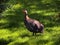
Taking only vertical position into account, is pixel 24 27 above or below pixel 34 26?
below

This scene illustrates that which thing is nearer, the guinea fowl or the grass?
the guinea fowl

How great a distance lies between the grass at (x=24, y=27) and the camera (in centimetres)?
982

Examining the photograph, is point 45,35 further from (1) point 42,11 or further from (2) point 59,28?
(1) point 42,11

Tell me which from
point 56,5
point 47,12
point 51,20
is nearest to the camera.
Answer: point 51,20

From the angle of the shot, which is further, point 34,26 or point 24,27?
point 24,27

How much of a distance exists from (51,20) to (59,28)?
3.44 ft

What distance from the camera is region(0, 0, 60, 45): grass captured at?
9.82 metres

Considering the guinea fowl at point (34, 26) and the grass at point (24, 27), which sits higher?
the guinea fowl at point (34, 26)

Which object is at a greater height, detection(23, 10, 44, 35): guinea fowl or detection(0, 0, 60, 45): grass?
detection(23, 10, 44, 35): guinea fowl

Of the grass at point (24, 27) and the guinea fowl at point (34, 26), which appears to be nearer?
the guinea fowl at point (34, 26)

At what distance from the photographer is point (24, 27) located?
11008 millimetres

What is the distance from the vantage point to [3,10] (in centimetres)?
1306

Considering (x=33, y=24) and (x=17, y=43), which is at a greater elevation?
(x=33, y=24)

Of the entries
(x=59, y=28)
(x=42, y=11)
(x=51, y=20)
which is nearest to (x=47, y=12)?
(x=42, y=11)
